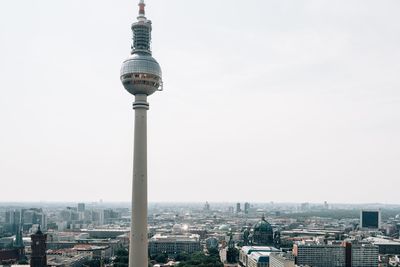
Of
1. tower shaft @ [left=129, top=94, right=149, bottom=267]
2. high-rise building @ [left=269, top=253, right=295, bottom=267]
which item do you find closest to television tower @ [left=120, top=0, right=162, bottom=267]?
tower shaft @ [left=129, top=94, right=149, bottom=267]

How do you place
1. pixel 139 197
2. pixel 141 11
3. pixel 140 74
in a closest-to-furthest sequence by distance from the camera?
pixel 139 197 → pixel 140 74 → pixel 141 11

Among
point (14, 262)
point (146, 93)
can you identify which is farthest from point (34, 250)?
point (146, 93)

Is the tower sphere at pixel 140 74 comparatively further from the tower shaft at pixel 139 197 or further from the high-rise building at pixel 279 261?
the high-rise building at pixel 279 261

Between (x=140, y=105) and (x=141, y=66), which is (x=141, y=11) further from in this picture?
(x=140, y=105)

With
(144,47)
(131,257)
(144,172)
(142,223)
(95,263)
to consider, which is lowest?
(95,263)

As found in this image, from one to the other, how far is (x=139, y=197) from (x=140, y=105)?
65.2 ft

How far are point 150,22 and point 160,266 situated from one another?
9778 cm

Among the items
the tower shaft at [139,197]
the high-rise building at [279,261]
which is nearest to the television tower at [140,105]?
the tower shaft at [139,197]

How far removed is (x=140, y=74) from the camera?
10456cm

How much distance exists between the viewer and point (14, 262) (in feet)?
607

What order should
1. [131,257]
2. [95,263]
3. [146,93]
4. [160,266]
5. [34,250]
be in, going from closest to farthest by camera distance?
[131,257], [146,93], [34,250], [160,266], [95,263]

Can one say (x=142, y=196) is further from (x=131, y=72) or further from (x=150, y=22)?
(x=150, y=22)

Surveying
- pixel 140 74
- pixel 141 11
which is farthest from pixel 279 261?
pixel 141 11

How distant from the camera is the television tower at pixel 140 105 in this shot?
99312 millimetres
